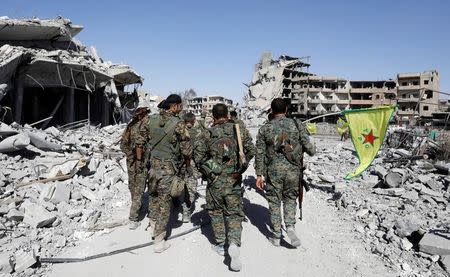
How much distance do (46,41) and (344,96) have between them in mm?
62194

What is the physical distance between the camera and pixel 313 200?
24.6 ft

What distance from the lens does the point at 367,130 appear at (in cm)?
594

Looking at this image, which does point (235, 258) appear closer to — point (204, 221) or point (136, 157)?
point (204, 221)

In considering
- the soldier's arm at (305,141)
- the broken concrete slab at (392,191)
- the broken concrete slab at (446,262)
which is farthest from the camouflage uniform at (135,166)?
the broken concrete slab at (392,191)

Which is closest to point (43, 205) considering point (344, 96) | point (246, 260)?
point (246, 260)

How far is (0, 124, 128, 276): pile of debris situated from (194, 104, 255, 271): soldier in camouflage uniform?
79.2 inches

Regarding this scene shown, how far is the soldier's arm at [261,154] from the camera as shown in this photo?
480 centimetres

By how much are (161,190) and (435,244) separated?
3751 mm

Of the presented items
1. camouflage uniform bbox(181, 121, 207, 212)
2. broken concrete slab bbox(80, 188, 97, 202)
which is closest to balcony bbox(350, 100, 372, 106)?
camouflage uniform bbox(181, 121, 207, 212)

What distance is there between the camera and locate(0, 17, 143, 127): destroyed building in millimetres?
13219

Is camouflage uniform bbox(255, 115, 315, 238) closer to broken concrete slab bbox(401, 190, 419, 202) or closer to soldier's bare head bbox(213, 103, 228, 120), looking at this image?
soldier's bare head bbox(213, 103, 228, 120)

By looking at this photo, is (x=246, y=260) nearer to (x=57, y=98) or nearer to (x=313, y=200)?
(x=313, y=200)

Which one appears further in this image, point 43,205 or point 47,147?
point 47,147

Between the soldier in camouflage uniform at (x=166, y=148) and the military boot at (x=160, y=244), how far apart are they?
0.11m
